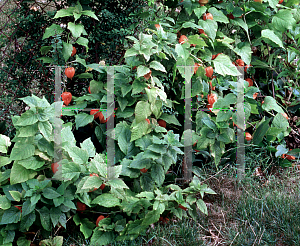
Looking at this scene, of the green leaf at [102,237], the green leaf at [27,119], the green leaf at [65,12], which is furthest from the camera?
the green leaf at [65,12]

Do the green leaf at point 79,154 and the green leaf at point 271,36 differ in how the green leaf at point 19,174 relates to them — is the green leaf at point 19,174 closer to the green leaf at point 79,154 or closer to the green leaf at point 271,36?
the green leaf at point 79,154

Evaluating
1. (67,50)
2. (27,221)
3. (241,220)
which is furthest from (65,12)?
(241,220)

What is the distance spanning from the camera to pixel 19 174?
1.56m

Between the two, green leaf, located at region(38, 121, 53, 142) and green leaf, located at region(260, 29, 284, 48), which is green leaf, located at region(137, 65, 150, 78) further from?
green leaf, located at region(260, 29, 284, 48)

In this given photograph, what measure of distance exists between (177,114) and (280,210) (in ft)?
3.24

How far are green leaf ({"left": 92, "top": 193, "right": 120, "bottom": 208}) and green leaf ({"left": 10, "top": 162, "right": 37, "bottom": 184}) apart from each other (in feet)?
1.13

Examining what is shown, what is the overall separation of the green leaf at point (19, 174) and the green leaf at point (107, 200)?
34cm

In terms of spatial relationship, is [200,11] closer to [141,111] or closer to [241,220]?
[141,111]

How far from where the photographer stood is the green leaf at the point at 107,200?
1.59 meters

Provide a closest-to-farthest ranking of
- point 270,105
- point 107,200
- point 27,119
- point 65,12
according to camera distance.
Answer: point 27,119 < point 107,200 < point 65,12 < point 270,105

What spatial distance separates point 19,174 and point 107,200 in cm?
45

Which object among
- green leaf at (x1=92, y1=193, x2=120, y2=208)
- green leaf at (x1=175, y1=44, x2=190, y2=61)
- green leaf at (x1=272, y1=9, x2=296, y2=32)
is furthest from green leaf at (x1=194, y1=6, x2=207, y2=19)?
green leaf at (x1=92, y1=193, x2=120, y2=208)

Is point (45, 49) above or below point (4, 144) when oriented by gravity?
above

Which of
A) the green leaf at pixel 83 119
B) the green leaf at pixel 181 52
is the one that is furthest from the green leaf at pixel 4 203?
the green leaf at pixel 181 52
